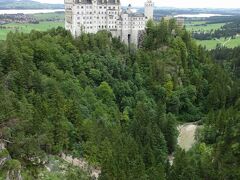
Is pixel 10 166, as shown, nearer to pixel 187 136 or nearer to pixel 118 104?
pixel 118 104

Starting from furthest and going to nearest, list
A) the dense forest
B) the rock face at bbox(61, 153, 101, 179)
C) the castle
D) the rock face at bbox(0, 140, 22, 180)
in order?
the castle, the rock face at bbox(61, 153, 101, 179), the dense forest, the rock face at bbox(0, 140, 22, 180)

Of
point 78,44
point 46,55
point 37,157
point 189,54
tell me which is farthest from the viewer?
point 189,54

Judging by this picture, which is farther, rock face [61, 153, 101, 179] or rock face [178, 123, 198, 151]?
rock face [178, 123, 198, 151]

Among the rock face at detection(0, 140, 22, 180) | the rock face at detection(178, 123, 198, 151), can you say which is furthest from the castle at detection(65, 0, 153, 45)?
the rock face at detection(0, 140, 22, 180)

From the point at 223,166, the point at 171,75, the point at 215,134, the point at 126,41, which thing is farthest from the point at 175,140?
the point at 126,41

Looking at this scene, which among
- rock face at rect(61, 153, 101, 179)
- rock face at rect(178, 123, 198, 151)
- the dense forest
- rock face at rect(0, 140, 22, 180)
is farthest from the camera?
rock face at rect(178, 123, 198, 151)

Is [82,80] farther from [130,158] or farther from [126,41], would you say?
[130,158]

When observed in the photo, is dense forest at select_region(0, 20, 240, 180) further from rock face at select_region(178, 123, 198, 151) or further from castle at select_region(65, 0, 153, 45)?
rock face at select_region(178, 123, 198, 151)
